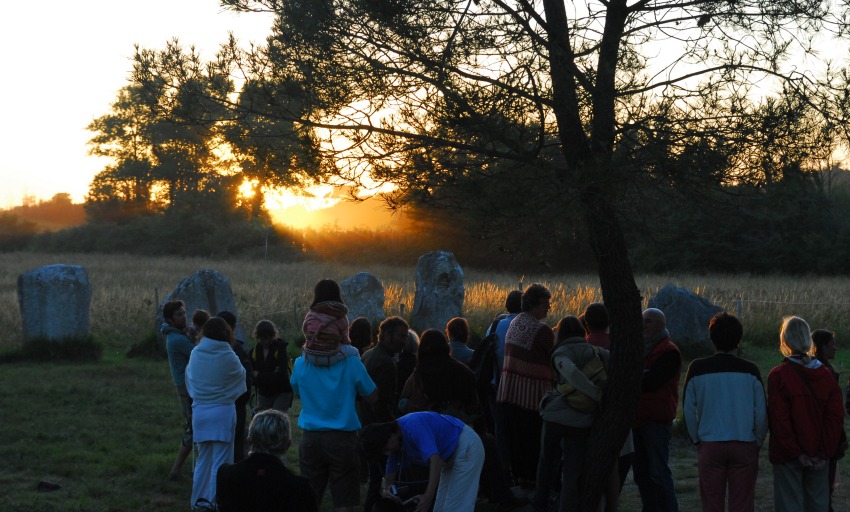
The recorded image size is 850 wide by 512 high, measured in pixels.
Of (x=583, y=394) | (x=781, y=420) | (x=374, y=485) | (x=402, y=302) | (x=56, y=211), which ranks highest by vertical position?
(x=56, y=211)

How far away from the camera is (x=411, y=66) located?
252 inches

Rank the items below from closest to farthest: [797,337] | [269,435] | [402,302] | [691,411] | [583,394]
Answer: [269,435], [797,337], [691,411], [583,394], [402,302]

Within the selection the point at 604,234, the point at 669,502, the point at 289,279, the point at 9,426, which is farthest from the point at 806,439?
the point at 289,279

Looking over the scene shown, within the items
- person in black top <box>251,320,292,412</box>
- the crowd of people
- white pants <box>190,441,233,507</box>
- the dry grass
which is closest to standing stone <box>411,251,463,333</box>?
the dry grass

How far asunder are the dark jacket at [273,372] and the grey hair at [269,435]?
3640 millimetres

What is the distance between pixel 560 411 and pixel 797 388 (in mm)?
1566

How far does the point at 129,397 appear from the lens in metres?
13.1

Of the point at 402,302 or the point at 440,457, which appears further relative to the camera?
the point at 402,302

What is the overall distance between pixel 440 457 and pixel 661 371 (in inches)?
81.7

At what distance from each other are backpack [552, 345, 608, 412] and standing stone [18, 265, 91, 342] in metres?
12.4

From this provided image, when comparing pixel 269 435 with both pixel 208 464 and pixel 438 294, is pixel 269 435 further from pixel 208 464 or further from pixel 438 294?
pixel 438 294

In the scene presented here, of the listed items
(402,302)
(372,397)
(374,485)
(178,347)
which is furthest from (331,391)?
(402,302)

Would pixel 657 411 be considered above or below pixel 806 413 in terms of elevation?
below

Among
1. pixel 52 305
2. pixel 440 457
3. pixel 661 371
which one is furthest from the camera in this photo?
pixel 52 305
